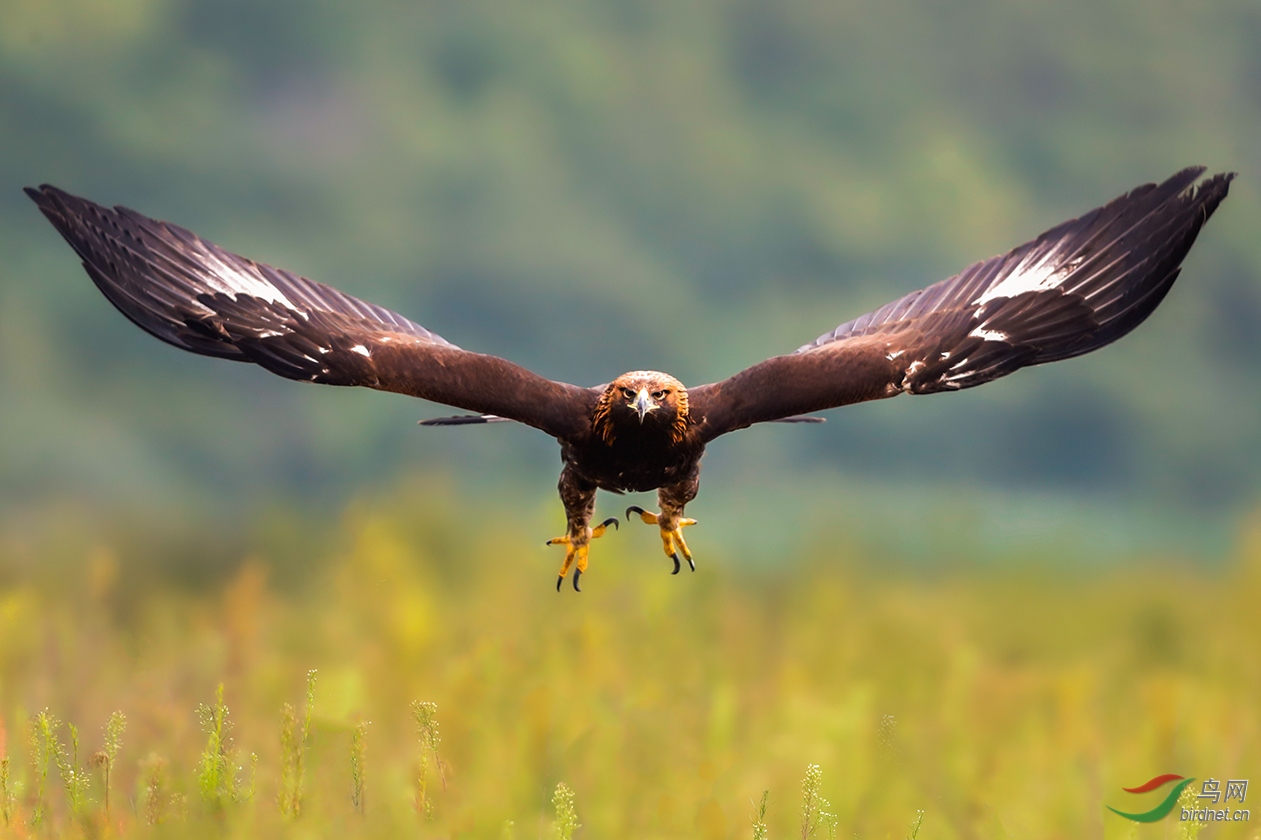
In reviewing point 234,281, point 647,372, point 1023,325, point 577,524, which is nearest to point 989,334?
point 1023,325

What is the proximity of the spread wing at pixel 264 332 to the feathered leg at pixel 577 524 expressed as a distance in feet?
4.07

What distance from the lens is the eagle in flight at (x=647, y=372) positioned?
8859mm

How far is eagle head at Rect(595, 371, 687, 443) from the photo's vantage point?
855cm

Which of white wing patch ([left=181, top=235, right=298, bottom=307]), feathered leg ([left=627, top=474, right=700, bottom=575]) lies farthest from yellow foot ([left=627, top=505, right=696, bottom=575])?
white wing patch ([left=181, top=235, right=298, bottom=307])

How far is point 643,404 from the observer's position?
27.0ft

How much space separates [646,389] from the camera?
8438 mm

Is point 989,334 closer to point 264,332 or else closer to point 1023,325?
point 1023,325

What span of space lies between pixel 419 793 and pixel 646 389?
3.13 m

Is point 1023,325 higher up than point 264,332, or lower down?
higher up

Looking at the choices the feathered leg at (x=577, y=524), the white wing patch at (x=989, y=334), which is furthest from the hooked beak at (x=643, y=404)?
the white wing patch at (x=989, y=334)

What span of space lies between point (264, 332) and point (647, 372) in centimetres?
294

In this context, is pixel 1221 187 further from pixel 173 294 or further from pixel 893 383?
pixel 173 294

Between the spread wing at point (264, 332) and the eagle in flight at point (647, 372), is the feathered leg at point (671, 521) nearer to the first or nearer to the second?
the eagle in flight at point (647, 372)

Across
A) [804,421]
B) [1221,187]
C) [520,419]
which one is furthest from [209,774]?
[1221,187]
